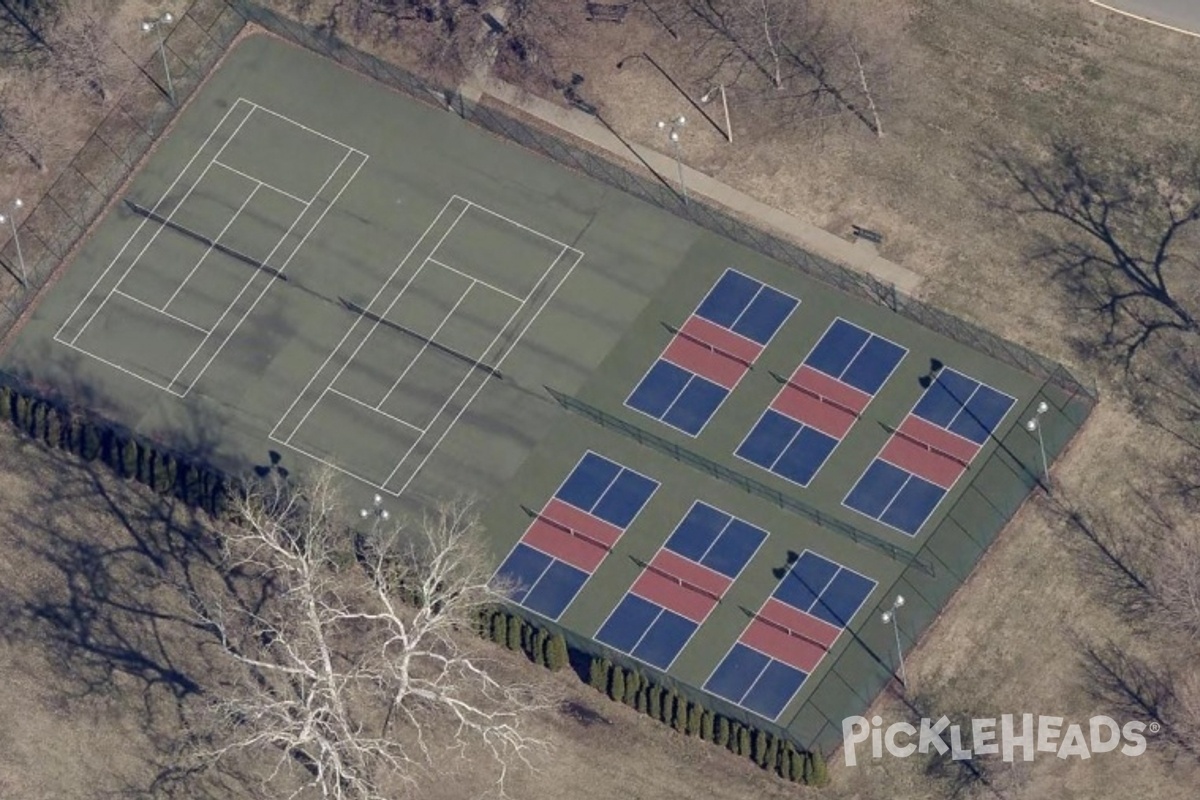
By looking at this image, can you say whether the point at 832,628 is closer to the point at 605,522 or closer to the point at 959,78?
the point at 605,522

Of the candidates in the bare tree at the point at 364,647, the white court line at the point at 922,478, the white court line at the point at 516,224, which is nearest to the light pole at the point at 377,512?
the bare tree at the point at 364,647

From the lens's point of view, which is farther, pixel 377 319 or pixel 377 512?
pixel 377 319

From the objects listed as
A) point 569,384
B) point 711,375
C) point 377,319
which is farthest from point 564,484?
point 377,319

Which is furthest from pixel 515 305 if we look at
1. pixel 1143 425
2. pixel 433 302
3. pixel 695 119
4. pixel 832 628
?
pixel 1143 425

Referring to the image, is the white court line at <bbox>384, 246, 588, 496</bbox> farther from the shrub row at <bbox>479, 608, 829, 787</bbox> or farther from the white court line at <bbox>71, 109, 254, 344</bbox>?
the white court line at <bbox>71, 109, 254, 344</bbox>

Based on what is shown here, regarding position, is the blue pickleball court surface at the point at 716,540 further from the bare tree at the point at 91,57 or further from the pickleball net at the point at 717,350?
the bare tree at the point at 91,57

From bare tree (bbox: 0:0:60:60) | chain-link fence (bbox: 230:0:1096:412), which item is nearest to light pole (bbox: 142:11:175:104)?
chain-link fence (bbox: 230:0:1096:412)

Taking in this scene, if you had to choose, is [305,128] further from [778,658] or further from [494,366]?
[778,658]
